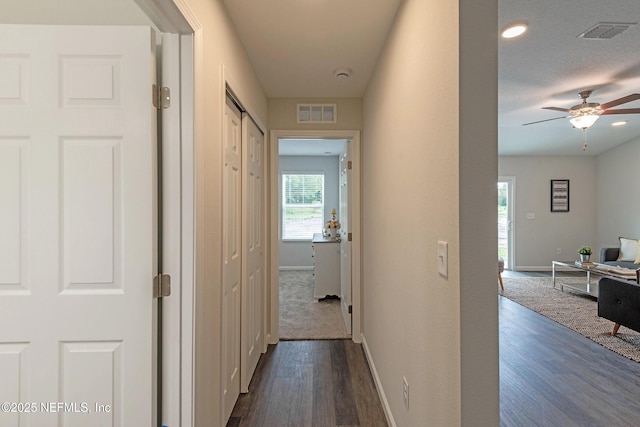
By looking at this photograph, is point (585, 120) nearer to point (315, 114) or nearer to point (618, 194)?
point (315, 114)

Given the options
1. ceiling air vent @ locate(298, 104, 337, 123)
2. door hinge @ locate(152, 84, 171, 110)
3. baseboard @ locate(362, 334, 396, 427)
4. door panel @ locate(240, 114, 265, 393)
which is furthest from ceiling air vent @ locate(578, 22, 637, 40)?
baseboard @ locate(362, 334, 396, 427)

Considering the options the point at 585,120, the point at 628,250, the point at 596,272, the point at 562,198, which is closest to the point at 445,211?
the point at 585,120

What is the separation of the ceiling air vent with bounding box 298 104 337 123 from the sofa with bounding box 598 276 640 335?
3348 mm

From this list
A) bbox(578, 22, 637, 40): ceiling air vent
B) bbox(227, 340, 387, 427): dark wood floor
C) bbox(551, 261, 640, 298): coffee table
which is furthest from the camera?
bbox(551, 261, 640, 298): coffee table

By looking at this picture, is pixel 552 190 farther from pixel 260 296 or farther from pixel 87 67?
pixel 87 67

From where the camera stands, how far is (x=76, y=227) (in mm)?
1151

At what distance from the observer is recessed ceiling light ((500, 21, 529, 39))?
6.76 feet

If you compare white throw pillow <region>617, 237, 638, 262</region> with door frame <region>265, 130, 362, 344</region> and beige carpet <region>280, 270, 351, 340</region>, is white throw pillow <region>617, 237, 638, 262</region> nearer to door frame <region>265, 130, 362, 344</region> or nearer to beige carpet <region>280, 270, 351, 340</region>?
beige carpet <region>280, 270, 351, 340</region>

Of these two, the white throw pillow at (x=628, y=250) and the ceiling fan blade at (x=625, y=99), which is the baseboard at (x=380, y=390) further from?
the white throw pillow at (x=628, y=250)

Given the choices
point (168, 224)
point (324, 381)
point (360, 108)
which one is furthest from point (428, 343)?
point (360, 108)

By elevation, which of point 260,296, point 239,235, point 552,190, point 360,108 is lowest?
point 260,296

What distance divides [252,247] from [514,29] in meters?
2.57

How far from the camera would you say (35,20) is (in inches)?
52.0

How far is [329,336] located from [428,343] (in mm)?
2074
